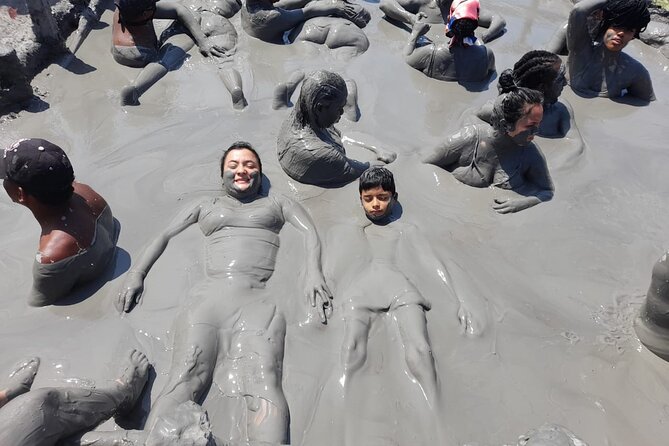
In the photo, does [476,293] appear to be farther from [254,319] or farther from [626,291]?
[254,319]

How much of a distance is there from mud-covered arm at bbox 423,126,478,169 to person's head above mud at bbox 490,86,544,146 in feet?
0.89

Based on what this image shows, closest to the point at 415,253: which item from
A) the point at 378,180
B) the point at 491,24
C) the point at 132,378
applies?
the point at 378,180

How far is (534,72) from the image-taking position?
16.1ft

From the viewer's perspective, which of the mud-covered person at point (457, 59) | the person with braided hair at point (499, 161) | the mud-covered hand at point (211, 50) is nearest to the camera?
the person with braided hair at point (499, 161)

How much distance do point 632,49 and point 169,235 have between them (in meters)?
7.34

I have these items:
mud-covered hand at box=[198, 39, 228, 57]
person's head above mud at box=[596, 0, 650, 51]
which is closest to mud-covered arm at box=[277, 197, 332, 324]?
mud-covered hand at box=[198, 39, 228, 57]

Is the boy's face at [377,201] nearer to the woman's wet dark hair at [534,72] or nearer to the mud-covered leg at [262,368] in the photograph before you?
the mud-covered leg at [262,368]

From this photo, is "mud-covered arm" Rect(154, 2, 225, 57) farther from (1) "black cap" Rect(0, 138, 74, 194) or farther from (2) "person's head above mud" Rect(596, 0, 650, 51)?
(2) "person's head above mud" Rect(596, 0, 650, 51)

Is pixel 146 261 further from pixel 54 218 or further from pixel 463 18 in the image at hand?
pixel 463 18

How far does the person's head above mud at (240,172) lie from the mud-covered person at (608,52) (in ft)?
13.6

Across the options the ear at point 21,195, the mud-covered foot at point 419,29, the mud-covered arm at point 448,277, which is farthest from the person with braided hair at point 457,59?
the ear at point 21,195

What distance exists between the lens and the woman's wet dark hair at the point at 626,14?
5543mm

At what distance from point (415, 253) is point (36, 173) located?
2.76 m

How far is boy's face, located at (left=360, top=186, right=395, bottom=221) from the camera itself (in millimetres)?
4188
